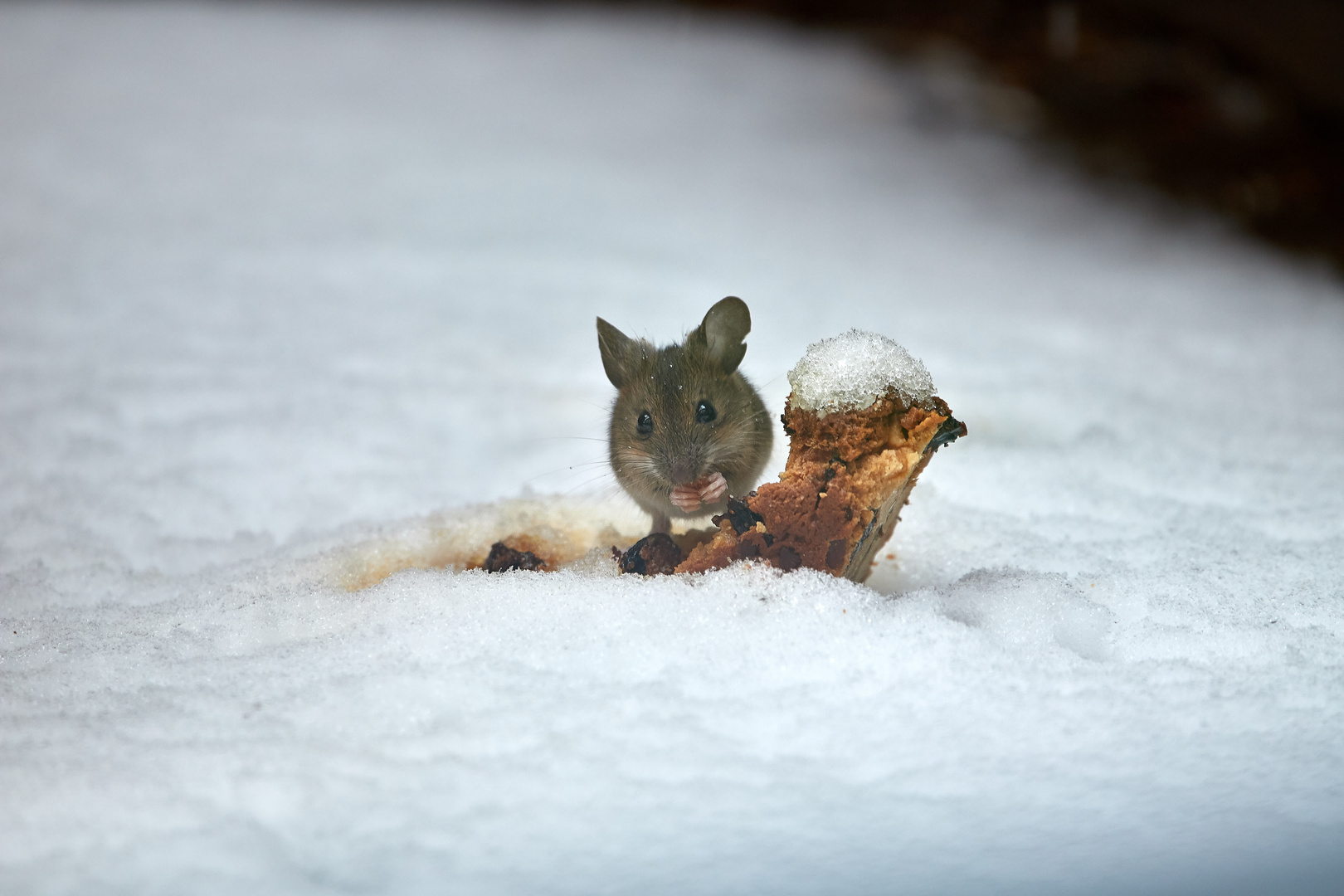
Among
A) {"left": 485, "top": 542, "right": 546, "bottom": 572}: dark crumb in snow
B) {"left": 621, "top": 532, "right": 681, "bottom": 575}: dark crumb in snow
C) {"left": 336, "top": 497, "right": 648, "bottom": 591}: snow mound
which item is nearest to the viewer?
{"left": 621, "top": 532, "right": 681, "bottom": 575}: dark crumb in snow

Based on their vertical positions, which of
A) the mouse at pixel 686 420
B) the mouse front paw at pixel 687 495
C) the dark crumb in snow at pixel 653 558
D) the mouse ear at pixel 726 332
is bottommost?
the dark crumb in snow at pixel 653 558

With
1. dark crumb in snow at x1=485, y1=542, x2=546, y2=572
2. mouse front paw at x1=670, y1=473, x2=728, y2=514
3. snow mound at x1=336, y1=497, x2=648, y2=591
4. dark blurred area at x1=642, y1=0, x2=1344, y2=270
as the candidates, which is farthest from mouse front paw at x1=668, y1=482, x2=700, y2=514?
dark blurred area at x1=642, y1=0, x2=1344, y2=270

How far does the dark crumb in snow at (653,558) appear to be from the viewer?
2.08 meters

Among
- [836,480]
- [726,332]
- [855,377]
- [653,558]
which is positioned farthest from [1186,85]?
[653,558]

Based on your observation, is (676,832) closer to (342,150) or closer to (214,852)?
(214,852)

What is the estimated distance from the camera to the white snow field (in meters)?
1.60

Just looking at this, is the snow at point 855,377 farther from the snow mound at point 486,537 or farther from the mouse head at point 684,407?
the snow mound at point 486,537

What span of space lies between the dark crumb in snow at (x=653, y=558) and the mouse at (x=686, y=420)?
0.09 metres

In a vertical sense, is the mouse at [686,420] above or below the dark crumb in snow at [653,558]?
above

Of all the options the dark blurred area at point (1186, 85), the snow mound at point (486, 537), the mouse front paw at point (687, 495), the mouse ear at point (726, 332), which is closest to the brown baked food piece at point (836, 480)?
the mouse front paw at point (687, 495)

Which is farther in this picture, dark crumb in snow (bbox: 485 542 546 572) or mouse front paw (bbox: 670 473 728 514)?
dark crumb in snow (bbox: 485 542 546 572)

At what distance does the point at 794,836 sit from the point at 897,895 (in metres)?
0.17

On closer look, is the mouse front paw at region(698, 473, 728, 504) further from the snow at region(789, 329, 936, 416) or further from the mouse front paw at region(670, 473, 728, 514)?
the snow at region(789, 329, 936, 416)

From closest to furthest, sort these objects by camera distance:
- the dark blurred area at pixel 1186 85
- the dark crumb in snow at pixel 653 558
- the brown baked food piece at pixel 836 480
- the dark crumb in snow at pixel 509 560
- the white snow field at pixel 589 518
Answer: the white snow field at pixel 589 518 → the brown baked food piece at pixel 836 480 → the dark crumb in snow at pixel 653 558 → the dark crumb in snow at pixel 509 560 → the dark blurred area at pixel 1186 85
